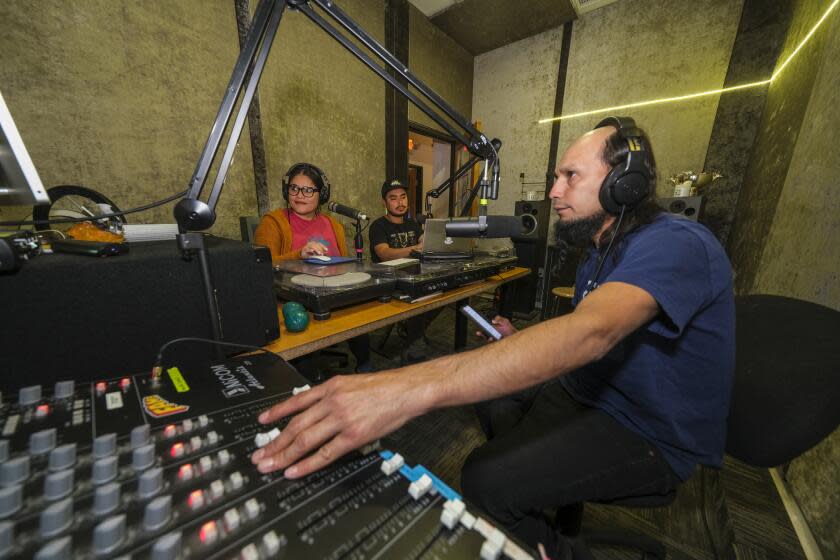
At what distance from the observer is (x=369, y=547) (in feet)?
1.07

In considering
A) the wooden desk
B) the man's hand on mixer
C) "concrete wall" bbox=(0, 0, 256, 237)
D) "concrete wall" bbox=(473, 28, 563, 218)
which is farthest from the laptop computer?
"concrete wall" bbox=(473, 28, 563, 218)

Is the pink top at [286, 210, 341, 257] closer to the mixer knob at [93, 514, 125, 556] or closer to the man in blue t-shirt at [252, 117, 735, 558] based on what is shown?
the man in blue t-shirt at [252, 117, 735, 558]

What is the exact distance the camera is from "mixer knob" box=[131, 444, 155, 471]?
0.38 m

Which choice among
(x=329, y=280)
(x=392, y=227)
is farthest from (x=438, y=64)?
(x=329, y=280)

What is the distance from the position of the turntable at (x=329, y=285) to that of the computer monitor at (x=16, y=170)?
1.82 ft

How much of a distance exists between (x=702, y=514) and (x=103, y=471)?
2.00 meters

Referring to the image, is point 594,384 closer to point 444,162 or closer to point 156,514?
point 156,514

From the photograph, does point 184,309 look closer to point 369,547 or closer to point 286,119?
point 369,547

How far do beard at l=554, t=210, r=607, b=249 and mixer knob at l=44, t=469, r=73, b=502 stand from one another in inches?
50.2

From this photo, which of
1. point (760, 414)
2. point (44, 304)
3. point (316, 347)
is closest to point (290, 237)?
point (316, 347)

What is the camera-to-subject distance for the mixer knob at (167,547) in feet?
0.92

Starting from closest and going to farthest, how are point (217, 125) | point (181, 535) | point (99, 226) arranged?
point (181, 535) < point (217, 125) < point (99, 226)

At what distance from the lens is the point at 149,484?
13.6 inches

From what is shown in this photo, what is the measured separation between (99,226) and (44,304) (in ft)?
1.59
